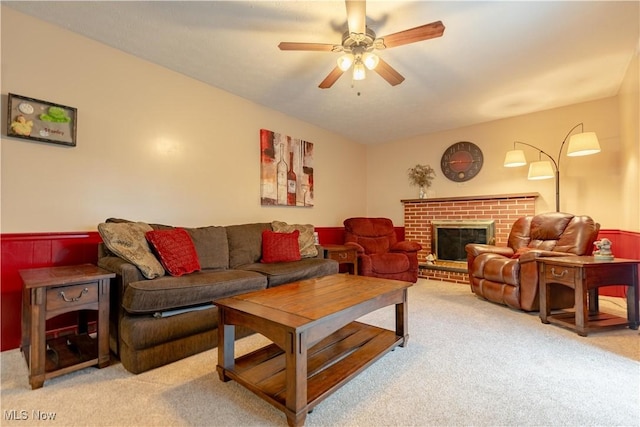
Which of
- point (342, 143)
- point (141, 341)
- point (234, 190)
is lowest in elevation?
point (141, 341)

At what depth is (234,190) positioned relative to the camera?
11.5 ft

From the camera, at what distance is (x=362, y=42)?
210 centimetres

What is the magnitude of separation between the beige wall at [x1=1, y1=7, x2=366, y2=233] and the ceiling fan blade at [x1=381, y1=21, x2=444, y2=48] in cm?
210

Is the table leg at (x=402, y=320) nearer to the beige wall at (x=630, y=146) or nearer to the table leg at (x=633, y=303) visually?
the table leg at (x=633, y=303)

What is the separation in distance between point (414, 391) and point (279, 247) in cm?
195

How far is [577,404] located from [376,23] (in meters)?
2.64

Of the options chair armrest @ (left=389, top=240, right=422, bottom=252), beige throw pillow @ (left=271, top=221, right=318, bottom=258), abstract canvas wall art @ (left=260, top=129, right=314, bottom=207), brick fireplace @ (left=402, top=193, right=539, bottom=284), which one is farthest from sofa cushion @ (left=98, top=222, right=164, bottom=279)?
brick fireplace @ (left=402, top=193, right=539, bottom=284)

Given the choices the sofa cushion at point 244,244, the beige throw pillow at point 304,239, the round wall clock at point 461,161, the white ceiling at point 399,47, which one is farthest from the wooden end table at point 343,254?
the round wall clock at point 461,161

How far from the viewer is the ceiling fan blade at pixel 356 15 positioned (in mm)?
1771

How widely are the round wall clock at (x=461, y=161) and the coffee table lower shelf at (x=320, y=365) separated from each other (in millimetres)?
3367

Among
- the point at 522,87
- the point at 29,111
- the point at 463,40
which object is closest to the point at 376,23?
the point at 463,40

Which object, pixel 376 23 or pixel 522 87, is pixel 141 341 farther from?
pixel 522 87

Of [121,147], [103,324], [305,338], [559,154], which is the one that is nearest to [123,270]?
[103,324]

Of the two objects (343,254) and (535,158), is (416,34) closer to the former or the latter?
(343,254)
